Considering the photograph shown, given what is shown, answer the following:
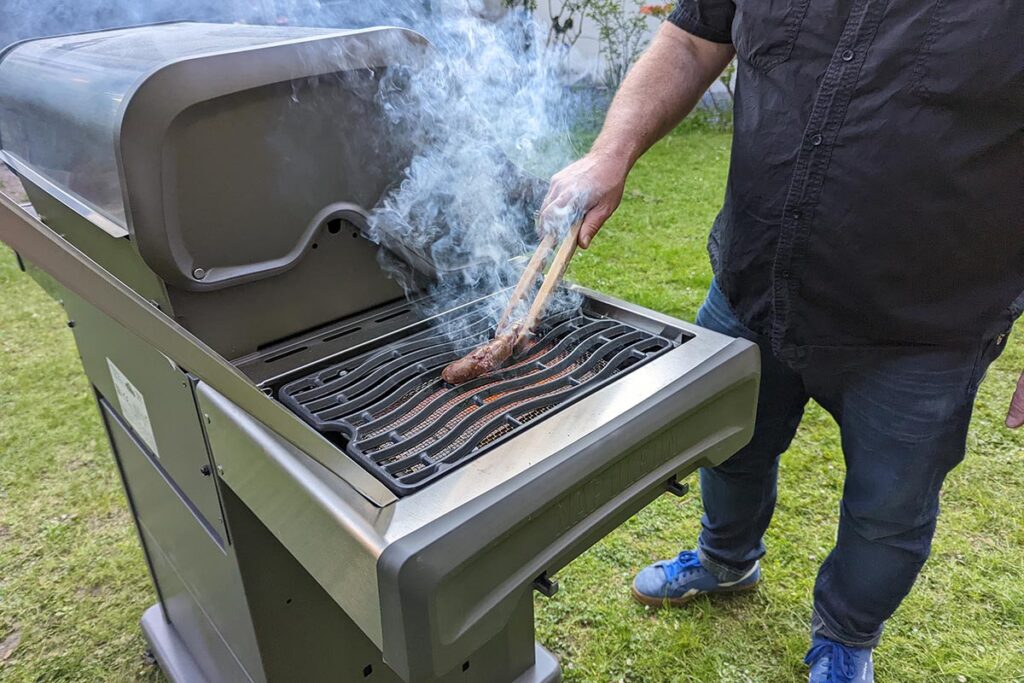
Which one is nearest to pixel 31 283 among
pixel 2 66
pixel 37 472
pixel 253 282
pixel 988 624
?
pixel 37 472

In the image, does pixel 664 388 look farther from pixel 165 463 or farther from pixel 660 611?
pixel 660 611

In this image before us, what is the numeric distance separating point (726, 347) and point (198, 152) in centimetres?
86

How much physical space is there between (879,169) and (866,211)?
0.07 meters

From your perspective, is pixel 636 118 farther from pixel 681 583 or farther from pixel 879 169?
pixel 681 583

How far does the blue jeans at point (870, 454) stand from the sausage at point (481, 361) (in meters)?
0.66

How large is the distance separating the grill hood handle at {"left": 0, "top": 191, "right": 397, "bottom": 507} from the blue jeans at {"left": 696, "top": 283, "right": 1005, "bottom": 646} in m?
1.03

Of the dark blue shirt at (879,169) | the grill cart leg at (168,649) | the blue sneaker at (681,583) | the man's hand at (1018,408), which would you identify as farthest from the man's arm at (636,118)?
the grill cart leg at (168,649)

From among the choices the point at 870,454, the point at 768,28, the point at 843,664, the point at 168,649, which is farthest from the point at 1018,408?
the point at 168,649

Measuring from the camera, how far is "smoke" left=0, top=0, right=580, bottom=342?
1.28 m

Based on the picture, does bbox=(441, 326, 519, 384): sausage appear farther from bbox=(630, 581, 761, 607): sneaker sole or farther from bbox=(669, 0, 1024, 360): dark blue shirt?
bbox=(630, 581, 761, 607): sneaker sole

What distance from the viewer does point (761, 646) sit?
79.0 inches

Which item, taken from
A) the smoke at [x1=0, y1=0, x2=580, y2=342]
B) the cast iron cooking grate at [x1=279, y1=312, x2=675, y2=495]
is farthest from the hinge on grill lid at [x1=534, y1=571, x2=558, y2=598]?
the smoke at [x1=0, y1=0, x2=580, y2=342]

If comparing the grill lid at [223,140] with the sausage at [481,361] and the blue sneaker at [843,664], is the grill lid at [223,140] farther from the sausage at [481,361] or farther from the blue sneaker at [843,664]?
the blue sneaker at [843,664]

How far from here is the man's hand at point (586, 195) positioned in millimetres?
1258
